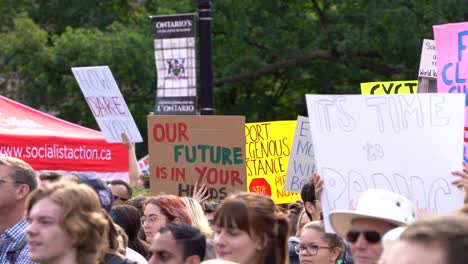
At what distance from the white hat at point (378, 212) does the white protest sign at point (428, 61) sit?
466 centimetres

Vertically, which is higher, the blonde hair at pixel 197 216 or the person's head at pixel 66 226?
the person's head at pixel 66 226

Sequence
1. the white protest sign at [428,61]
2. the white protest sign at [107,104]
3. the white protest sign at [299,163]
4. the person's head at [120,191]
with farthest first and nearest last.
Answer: the white protest sign at [107,104]
the white protest sign at [428,61]
the white protest sign at [299,163]
the person's head at [120,191]

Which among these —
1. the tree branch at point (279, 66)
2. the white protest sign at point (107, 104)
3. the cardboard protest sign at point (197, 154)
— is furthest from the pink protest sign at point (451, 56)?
the tree branch at point (279, 66)

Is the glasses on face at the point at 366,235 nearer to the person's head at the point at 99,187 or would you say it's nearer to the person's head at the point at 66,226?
the person's head at the point at 66,226

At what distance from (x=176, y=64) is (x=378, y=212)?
663 cm

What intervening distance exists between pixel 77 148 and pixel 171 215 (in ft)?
21.0

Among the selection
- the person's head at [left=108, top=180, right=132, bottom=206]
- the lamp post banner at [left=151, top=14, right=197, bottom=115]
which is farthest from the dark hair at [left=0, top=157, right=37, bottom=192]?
the lamp post banner at [left=151, top=14, right=197, bottom=115]

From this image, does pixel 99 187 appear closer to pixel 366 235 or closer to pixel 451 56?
pixel 366 235

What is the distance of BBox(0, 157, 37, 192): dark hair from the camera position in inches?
241

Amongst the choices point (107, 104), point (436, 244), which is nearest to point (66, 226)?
point (436, 244)

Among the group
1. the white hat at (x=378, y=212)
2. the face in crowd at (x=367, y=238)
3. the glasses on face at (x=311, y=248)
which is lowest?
the glasses on face at (x=311, y=248)

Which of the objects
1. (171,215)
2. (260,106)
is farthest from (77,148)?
(260,106)

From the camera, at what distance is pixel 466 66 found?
7574mm

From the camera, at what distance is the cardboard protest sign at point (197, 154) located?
823cm
